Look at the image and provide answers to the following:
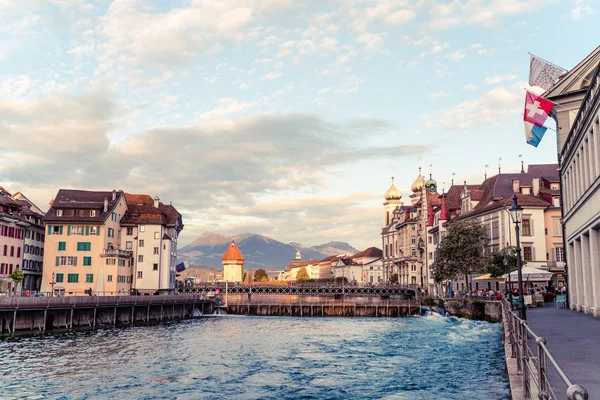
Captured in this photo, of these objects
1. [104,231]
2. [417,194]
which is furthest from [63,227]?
[417,194]

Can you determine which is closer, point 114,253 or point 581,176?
point 581,176

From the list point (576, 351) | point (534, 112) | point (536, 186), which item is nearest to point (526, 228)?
point (536, 186)

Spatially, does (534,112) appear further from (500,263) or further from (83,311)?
(83,311)

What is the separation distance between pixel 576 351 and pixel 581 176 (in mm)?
20385

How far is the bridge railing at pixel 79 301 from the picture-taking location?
52.6 m

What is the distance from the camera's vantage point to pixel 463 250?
2830 inches

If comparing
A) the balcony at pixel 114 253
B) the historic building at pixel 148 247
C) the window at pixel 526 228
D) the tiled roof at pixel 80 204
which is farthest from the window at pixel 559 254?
the tiled roof at pixel 80 204

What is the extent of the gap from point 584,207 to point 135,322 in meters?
54.8

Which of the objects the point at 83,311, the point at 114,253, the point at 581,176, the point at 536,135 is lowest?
the point at 83,311

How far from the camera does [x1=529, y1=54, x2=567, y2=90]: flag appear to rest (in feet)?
132

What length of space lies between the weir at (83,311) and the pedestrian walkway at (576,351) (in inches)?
1830

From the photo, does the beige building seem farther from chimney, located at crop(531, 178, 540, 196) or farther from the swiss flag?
the swiss flag

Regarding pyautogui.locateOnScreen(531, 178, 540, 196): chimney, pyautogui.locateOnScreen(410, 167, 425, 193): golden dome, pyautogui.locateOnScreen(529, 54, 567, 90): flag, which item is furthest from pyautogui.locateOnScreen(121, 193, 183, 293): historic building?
Result: pyautogui.locateOnScreen(410, 167, 425, 193): golden dome

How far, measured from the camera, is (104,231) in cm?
8900
